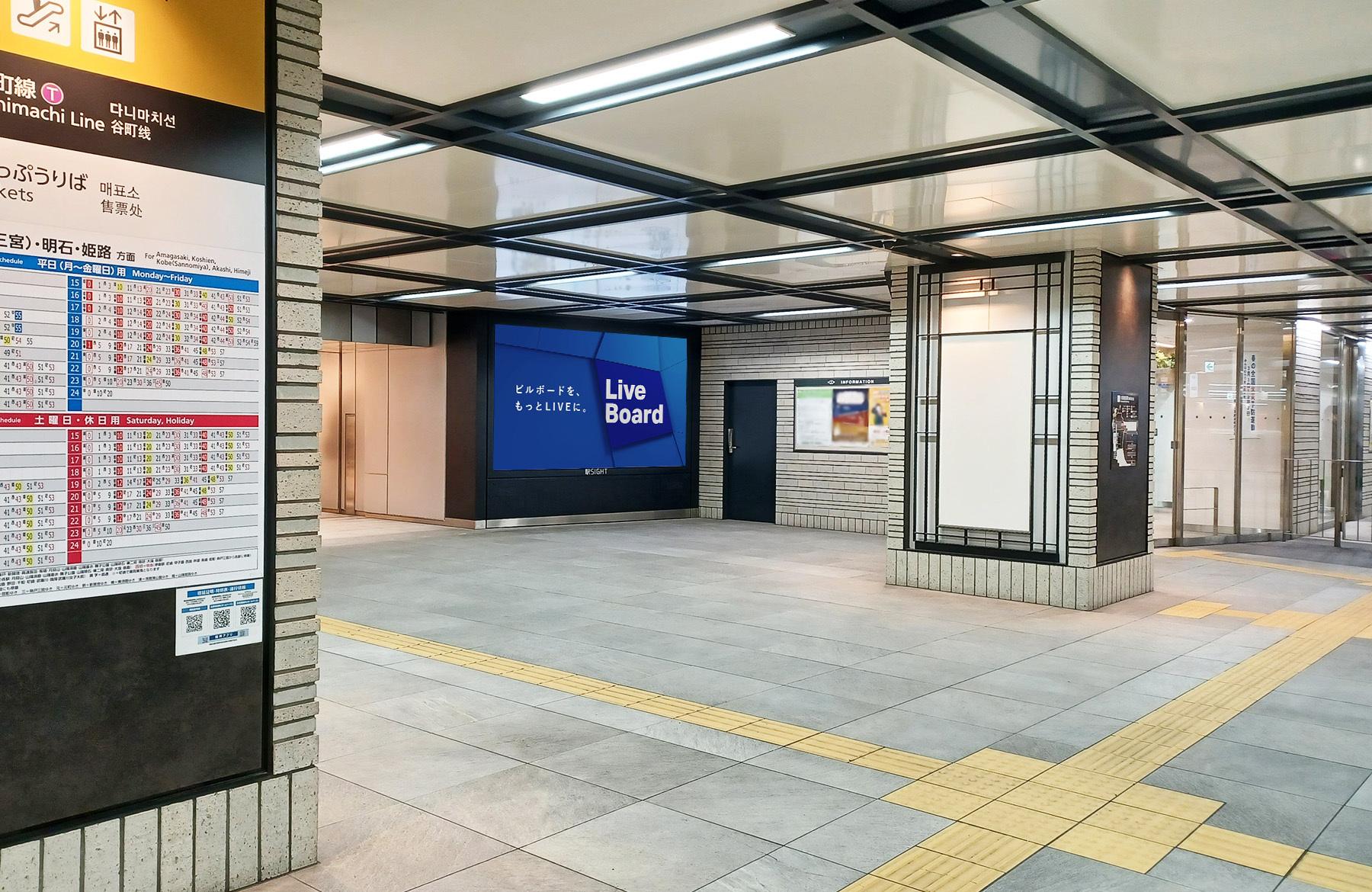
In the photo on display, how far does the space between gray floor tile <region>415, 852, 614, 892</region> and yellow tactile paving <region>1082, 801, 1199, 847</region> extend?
2.16 m

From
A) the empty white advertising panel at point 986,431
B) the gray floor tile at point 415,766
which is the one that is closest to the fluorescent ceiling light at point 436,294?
the empty white advertising panel at point 986,431

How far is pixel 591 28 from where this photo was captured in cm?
430

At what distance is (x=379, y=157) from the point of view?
20.7 ft

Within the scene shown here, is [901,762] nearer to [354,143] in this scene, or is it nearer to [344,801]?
[344,801]

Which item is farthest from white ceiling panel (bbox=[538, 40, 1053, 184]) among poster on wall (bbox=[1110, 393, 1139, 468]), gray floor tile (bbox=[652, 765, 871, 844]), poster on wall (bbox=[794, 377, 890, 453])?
poster on wall (bbox=[794, 377, 890, 453])

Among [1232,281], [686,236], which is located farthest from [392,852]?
[1232,281]

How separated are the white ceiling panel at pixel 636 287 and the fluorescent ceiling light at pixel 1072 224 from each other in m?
3.97

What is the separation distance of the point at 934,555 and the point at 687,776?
607cm

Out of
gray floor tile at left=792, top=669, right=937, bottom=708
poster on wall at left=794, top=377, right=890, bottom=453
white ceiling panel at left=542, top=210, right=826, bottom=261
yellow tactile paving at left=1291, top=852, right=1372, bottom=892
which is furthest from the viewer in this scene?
poster on wall at left=794, top=377, right=890, bottom=453

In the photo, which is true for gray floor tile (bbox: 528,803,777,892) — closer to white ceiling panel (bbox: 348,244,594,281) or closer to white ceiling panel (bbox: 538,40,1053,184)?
white ceiling panel (bbox: 538,40,1053,184)

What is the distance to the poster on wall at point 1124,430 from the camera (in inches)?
391

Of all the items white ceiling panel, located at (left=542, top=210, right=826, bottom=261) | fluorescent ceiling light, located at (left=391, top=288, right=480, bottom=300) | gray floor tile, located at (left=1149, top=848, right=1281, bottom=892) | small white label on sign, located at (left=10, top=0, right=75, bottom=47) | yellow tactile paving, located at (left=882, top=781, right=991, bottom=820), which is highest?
fluorescent ceiling light, located at (left=391, top=288, right=480, bottom=300)

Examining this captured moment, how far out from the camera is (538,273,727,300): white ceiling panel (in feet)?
38.9

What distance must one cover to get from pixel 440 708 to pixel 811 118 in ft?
12.7
